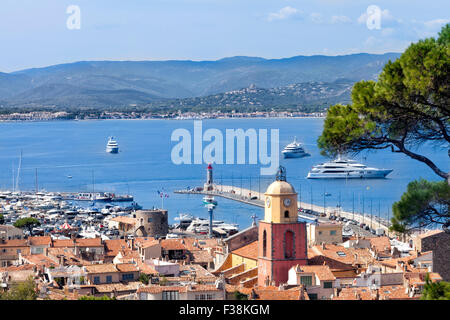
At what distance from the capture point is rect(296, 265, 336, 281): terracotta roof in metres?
17.2

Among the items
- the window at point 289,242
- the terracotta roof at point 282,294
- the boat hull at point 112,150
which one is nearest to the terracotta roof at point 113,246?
the window at point 289,242

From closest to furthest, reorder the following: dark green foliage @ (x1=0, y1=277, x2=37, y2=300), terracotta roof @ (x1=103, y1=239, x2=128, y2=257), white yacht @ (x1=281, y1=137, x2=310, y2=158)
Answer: dark green foliage @ (x1=0, y1=277, x2=37, y2=300) → terracotta roof @ (x1=103, y1=239, x2=128, y2=257) → white yacht @ (x1=281, y1=137, x2=310, y2=158)

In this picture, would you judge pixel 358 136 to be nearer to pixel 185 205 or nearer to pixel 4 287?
pixel 4 287

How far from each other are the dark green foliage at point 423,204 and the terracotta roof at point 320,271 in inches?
265

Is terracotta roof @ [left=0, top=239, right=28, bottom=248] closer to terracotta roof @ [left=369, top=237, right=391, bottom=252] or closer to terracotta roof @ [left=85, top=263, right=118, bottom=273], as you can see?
terracotta roof @ [left=85, top=263, right=118, bottom=273]

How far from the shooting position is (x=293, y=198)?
1806cm

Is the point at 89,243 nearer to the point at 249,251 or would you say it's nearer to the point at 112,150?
the point at 249,251

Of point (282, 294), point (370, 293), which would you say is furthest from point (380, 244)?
point (282, 294)

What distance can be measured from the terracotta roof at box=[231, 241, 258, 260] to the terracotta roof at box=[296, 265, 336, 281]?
6.31 feet

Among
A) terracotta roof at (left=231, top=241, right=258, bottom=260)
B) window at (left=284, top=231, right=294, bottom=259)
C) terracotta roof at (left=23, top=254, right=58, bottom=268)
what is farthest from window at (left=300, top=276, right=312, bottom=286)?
terracotta roof at (left=23, top=254, right=58, bottom=268)

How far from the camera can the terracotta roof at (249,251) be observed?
64.2 ft

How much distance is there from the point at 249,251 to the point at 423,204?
32.7 ft

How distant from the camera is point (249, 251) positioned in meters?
20.0

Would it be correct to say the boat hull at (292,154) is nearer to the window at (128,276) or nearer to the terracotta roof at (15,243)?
the terracotta roof at (15,243)
